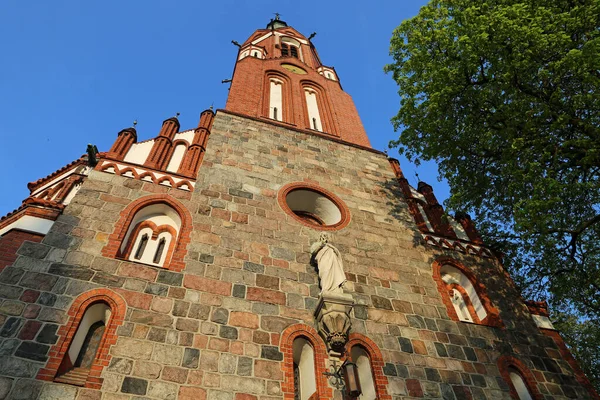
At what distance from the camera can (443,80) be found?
9.84m

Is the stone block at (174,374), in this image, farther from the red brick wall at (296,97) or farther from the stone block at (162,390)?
the red brick wall at (296,97)

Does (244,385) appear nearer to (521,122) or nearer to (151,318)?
(151,318)

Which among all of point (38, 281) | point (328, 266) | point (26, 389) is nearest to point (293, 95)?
point (328, 266)

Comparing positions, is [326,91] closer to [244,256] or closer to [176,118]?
[176,118]

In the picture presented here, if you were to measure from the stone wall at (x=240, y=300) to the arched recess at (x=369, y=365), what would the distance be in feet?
0.35

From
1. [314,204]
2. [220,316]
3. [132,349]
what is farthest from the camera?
[314,204]

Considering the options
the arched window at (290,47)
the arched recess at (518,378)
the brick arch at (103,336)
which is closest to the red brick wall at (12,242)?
the brick arch at (103,336)

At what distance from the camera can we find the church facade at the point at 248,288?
5652 mm

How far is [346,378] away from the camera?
573cm

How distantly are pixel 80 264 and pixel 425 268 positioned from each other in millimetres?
7249

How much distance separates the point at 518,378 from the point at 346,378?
4.39 m

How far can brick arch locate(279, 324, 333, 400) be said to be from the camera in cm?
600

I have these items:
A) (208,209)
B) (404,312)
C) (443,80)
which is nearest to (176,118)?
(208,209)

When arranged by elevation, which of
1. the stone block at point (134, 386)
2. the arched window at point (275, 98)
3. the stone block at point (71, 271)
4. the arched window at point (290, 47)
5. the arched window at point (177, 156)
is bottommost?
the stone block at point (134, 386)
